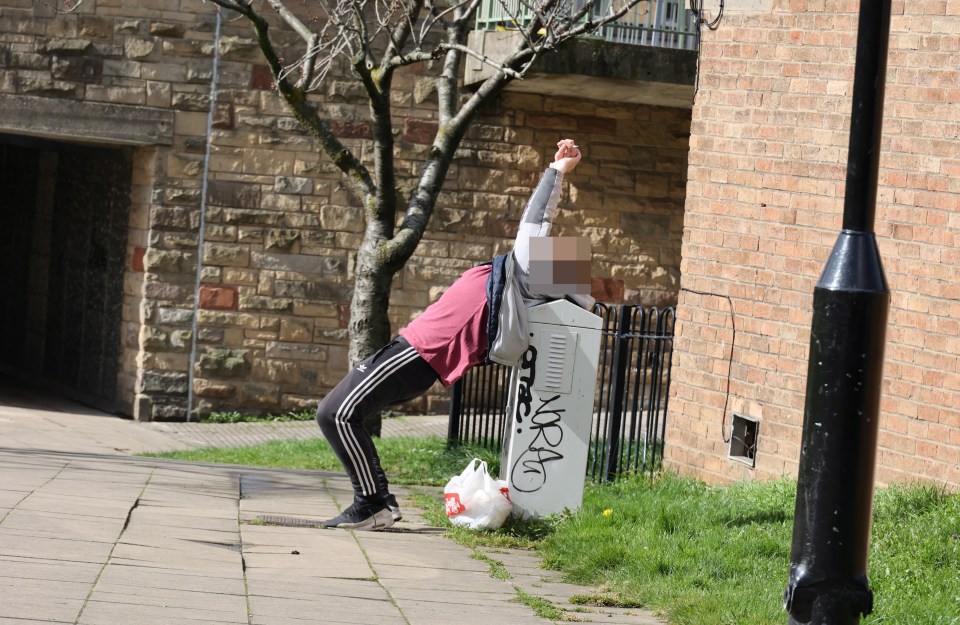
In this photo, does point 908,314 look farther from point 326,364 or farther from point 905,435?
point 326,364

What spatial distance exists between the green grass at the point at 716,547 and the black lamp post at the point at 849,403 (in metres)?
0.97

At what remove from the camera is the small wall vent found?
25.8 feet

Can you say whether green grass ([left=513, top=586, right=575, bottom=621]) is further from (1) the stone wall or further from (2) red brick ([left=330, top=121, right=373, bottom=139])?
(2) red brick ([left=330, top=121, right=373, bottom=139])

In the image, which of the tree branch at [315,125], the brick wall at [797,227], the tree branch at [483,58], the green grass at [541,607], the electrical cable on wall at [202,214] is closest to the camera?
the green grass at [541,607]

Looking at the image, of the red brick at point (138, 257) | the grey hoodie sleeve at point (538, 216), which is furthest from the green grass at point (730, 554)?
the red brick at point (138, 257)

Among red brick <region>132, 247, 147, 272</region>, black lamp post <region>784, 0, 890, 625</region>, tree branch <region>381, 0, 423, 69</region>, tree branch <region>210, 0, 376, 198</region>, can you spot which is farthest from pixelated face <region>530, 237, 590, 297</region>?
red brick <region>132, 247, 147, 272</region>

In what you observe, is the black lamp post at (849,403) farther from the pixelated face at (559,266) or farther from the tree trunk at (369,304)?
the tree trunk at (369,304)

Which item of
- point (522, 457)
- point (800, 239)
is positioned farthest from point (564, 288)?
point (800, 239)

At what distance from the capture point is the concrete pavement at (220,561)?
14.9 ft

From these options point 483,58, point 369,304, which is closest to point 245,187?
point 369,304

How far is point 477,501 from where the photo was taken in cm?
640

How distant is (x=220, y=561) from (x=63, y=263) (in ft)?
33.7

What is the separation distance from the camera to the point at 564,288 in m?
6.48

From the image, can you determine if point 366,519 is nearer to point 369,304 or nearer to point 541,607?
point 541,607
